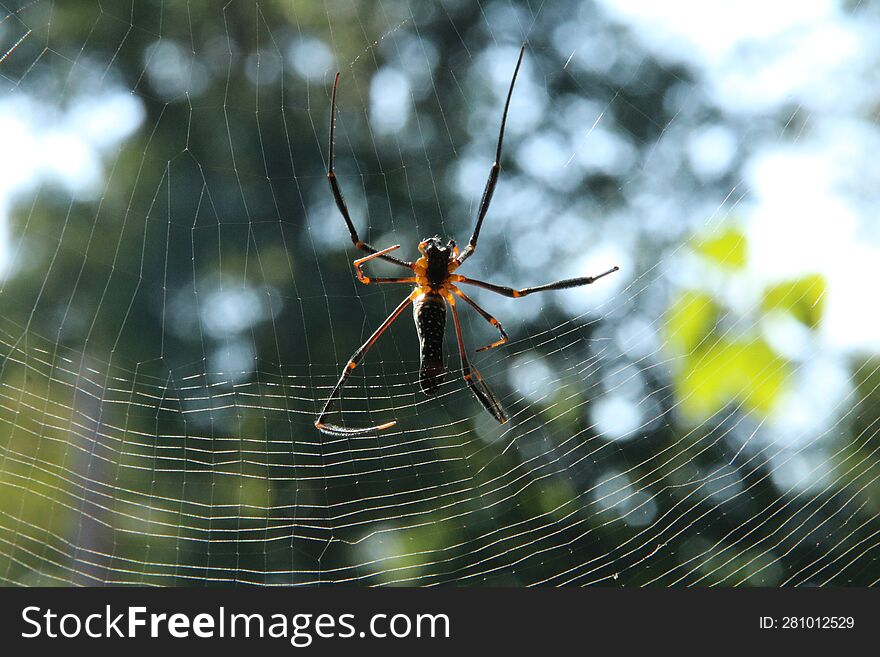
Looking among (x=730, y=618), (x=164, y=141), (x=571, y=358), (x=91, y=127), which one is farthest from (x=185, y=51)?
(x=730, y=618)

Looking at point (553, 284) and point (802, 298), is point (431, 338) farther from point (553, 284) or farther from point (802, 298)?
point (802, 298)

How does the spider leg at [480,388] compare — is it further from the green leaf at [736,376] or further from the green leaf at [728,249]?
the green leaf at [728,249]

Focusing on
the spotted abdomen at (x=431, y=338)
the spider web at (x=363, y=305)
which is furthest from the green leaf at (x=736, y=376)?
the spider web at (x=363, y=305)

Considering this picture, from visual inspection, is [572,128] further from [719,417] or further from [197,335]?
[197,335]

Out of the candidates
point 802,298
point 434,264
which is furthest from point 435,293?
point 802,298

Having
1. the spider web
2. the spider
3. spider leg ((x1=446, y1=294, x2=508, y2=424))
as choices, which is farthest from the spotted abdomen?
the spider web

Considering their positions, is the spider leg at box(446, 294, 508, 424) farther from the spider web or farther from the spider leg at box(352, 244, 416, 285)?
the spider web
